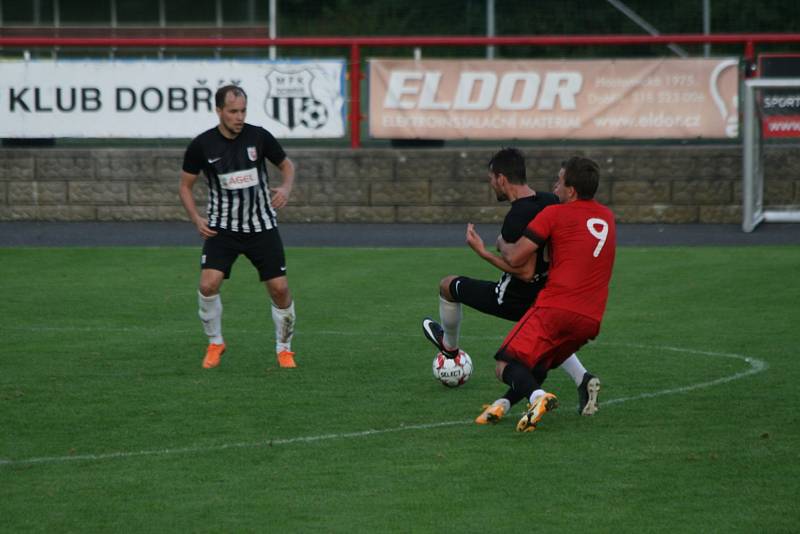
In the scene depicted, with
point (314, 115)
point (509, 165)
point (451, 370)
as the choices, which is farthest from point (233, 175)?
point (314, 115)

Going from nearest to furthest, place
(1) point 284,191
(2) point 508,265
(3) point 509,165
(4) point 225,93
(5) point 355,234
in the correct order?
(2) point 508,265
(3) point 509,165
(4) point 225,93
(1) point 284,191
(5) point 355,234

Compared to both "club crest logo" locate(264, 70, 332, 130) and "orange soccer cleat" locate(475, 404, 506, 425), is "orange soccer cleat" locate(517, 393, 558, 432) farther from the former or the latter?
"club crest logo" locate(264, 70, 332, 130)

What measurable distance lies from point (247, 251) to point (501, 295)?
215 cm

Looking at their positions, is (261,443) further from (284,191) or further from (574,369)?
(284,191)

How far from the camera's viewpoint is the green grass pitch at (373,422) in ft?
20.2

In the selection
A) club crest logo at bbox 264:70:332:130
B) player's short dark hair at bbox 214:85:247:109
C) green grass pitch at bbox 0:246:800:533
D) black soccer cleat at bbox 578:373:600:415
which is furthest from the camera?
club crest logo at bbox 264:70:332:130

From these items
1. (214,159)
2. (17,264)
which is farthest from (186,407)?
(17,264)

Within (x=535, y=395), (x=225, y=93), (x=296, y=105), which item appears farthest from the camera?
(x=296, y=105)

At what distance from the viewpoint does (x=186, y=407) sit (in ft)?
27.7

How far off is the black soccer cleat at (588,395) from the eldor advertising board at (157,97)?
11463mm

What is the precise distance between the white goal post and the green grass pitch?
4.21 meters

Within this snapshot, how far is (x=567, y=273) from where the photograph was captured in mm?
7797

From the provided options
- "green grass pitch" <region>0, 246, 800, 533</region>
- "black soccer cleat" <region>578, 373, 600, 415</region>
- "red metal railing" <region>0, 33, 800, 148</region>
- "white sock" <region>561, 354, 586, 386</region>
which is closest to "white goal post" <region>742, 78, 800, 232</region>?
"red metal railing" <region>0, 33, 800, 148</region>

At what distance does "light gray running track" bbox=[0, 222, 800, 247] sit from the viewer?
17531 mm
